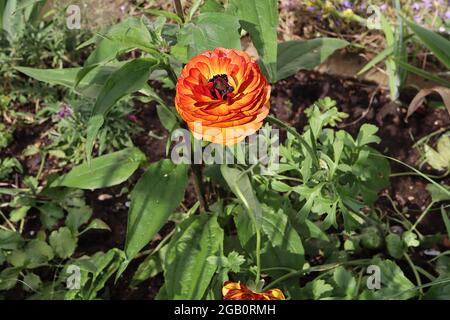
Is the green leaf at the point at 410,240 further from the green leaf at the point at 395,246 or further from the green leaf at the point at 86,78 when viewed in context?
the green leaf at the point at 86,78

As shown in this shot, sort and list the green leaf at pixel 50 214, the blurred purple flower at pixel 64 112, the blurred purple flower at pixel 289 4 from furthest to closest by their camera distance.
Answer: the blurred purple flower at pixel 289 4, the blurred purple flower at pixel 64 112, the green leaf at pixel 50 214

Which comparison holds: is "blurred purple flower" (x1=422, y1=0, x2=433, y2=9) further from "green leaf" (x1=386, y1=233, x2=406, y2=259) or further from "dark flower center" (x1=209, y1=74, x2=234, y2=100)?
"dark flower center" (x1=209, y1=74, x2=234, y2=100)

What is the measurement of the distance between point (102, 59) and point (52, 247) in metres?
0.69

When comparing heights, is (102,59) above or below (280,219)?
above

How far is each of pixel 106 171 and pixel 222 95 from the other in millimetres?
516

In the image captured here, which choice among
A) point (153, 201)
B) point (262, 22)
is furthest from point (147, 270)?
point (262, 22)

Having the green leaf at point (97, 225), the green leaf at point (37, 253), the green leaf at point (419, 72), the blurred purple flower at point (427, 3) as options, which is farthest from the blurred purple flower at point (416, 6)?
the green leaf at point (37, 253)

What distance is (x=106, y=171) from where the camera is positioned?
136cm

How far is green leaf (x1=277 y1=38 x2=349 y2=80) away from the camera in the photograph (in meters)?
1.36

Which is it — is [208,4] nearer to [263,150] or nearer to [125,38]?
[125,38]

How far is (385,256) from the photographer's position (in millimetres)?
1466

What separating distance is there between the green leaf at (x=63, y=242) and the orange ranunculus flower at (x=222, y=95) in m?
0.70

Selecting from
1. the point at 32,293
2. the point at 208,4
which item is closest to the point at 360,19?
the point at 208,4

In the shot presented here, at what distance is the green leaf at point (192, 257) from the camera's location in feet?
4.07
